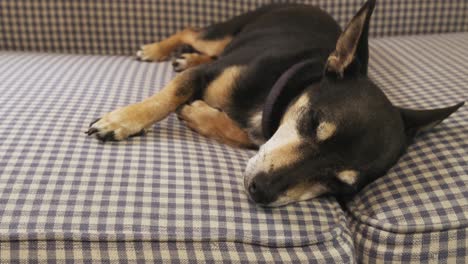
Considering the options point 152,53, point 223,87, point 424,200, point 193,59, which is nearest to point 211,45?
point 193,59

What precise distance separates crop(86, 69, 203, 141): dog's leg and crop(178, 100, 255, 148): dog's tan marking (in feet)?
0.19

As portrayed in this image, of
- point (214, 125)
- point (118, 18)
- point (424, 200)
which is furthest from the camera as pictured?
point (118, 18)

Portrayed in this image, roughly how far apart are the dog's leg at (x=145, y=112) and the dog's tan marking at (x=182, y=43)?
0.56 metres

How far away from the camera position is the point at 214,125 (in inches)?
66.9

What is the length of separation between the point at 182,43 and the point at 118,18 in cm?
37

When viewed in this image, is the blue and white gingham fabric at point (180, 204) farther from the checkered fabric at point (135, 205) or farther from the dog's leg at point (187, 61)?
the dog's leg at point (187, 61)

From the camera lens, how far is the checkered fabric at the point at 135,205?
113cm

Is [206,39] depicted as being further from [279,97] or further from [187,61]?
[279,97]

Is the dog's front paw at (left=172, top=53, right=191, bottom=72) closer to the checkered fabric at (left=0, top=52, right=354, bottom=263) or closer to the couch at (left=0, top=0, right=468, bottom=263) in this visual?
the couch at (left=0, top=0, right=468, bottom=263)

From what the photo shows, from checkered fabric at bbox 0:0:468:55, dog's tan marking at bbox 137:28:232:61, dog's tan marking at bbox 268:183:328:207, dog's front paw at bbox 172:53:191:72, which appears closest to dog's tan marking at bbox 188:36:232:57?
dog's tan marking at bbox 137:28:232:61

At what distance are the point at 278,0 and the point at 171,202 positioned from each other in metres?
1.70

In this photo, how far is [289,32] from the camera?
6.70ft

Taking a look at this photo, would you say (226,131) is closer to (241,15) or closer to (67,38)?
(241,15)

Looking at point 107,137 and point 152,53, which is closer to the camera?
point 107,137
